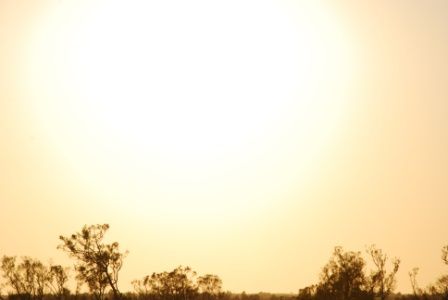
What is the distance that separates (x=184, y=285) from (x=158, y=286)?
432 centimetres

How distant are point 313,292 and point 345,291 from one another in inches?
193

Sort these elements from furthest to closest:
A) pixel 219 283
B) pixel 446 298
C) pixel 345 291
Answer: pixel 219 283, pixel 446 298, pixel 345 291

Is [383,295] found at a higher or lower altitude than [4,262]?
lower

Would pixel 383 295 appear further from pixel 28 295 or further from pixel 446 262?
pixel 28 295

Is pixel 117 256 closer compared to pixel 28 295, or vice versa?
pixel 117 256

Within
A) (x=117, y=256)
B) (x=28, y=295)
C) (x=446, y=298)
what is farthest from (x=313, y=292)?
(x=28, y=295)

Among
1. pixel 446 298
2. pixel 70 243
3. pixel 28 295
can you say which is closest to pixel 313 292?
pixel 446 298

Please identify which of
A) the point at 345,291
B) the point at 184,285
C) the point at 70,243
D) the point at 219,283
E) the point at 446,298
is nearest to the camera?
the point at 70,243

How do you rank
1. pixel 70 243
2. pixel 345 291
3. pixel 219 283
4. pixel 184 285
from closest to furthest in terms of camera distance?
pixel 70 243 → pixel 345 291 → pixel 184 285 → pixel 219 283

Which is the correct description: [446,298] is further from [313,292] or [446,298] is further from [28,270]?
[28,270]

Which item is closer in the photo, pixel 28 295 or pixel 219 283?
pixel 28 295

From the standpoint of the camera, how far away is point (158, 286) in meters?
93.1

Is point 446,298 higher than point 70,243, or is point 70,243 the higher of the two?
point 70,243

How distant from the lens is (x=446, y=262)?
8169 cm
